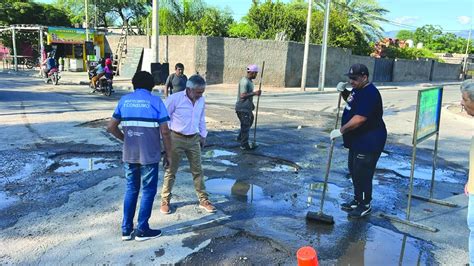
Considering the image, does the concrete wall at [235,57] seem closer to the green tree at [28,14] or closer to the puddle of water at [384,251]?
the puddle of water at [384,251]

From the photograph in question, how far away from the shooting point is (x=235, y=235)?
462cm

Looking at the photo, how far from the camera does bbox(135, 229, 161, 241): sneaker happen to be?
14.4ft

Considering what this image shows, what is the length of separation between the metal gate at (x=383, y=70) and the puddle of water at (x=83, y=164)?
101ft

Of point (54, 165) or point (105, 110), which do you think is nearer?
point (54, 165)

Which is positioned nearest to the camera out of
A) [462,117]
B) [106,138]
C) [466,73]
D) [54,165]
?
[54,165]

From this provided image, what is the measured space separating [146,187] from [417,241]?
3.05 m

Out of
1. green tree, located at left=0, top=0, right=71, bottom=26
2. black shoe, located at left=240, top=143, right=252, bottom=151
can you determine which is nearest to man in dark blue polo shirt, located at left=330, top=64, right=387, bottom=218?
black shoe, located at left=240, top=143, right=252, bottom=151

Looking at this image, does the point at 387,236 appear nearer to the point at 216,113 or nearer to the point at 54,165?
the point at 54,165

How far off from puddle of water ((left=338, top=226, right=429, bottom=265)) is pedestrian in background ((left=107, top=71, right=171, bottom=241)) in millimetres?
2071

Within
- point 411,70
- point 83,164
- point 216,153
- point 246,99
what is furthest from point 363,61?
point 83,164

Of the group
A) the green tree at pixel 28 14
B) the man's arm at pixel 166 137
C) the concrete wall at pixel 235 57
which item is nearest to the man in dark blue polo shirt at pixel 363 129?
the man's arm at pixel 166 137

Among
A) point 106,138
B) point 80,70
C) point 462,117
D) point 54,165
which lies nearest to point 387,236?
point 54,165

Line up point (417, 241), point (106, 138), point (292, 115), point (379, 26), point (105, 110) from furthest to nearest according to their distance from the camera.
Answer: point (379, 26)
point (292, 115)
point (105, 110)
point (106, 138)
point (417, 241)

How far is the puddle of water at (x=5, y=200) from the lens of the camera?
5.30 metres
